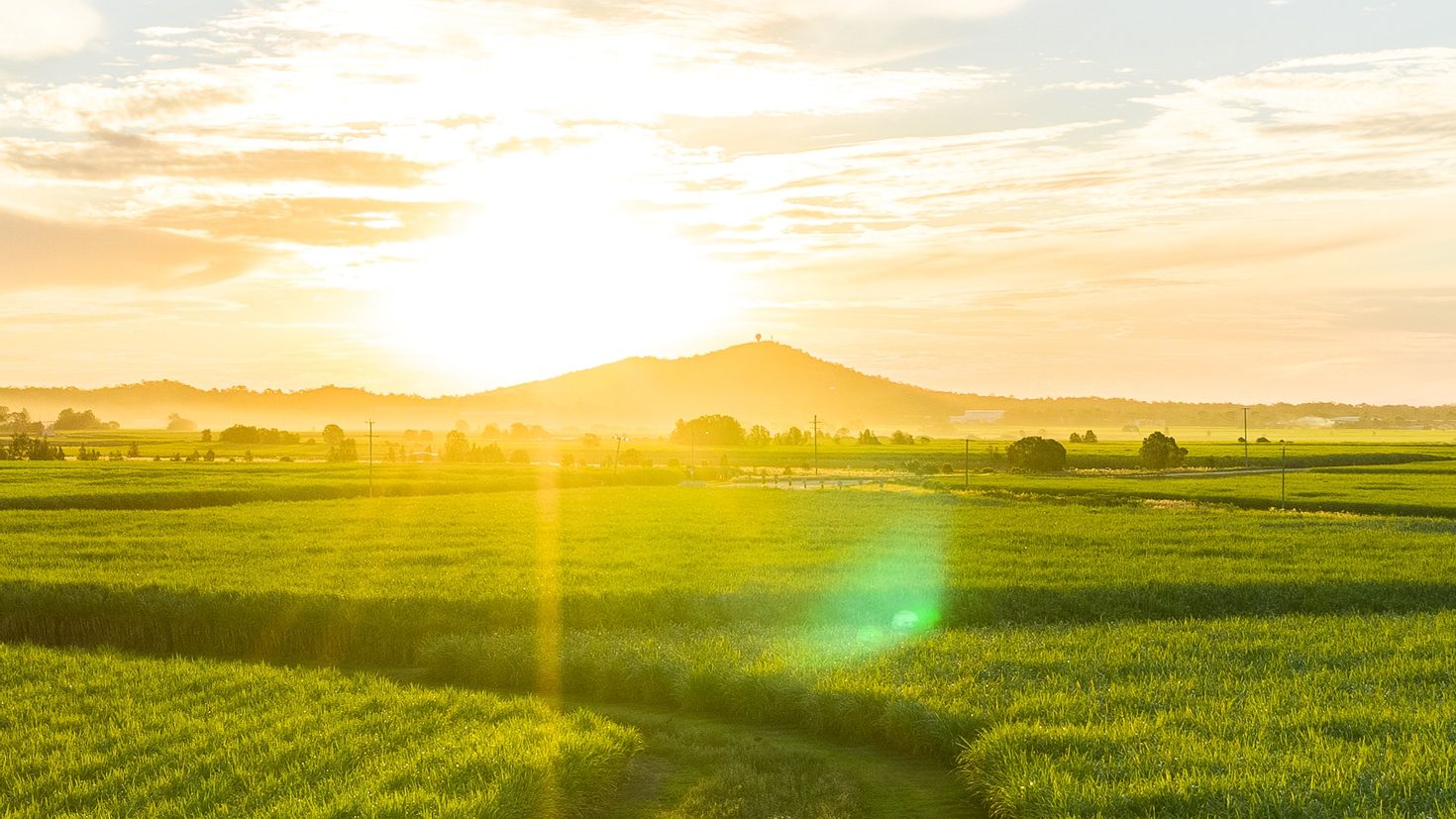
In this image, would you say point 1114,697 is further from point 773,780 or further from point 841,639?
point 841,639

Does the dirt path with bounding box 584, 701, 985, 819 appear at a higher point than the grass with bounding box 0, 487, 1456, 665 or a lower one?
lower

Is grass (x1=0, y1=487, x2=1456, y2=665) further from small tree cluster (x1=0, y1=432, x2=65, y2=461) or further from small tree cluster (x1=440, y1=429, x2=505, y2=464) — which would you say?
small tree cluster (x1=440, y1=429, x2=505, y2=464)

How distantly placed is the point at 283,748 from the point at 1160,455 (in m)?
102

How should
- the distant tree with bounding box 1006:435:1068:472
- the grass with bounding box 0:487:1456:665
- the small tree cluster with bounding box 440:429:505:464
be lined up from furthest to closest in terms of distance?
the small tree cluster with bounding box 440:429:505:464, the distant tree with bounding box 1006:435:1068:472, the grass with bounding box 0:487:1456:665

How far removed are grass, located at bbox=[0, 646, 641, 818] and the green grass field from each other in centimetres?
15

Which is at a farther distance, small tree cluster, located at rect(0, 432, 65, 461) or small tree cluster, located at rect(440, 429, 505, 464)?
small tree cluster, located at rect(440, 429, 505, 464)

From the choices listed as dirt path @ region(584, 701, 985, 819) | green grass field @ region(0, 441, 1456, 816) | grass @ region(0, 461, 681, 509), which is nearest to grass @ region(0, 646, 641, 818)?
green grass field @ region(0, 441, 1456, 816)

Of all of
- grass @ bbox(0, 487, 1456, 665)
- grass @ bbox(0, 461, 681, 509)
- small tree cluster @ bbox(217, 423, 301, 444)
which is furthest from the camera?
small tree cluster @ bbox(217, 423, 301, 444)

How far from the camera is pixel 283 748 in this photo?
13.4 meters

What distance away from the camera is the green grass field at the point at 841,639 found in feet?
40.3

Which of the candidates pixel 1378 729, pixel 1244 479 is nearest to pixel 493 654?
pixel 1378 729

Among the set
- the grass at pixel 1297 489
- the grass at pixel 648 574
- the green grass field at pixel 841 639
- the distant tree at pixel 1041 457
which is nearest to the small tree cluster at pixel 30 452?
the green grass field at pixel 841 639

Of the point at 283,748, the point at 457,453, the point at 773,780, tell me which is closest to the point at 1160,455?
the point at 457,453

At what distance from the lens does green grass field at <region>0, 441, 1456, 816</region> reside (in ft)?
40.3
